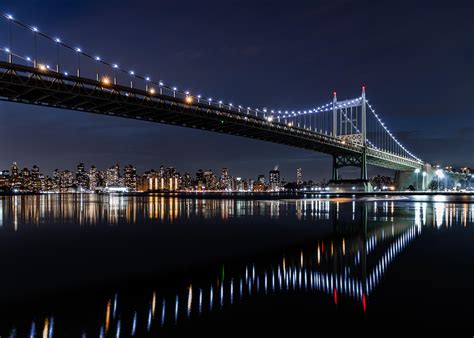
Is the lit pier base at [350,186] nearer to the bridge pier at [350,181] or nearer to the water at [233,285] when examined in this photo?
the bridge pier at [350,181]

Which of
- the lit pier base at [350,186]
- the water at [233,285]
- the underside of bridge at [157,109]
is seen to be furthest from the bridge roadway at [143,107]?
the water at [233,285]

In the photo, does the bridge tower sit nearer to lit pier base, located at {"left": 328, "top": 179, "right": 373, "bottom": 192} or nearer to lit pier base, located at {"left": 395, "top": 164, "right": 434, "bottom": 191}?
lit pier base, located at {"left": 328, "top": 179, "right": 373, "bottom": 192}

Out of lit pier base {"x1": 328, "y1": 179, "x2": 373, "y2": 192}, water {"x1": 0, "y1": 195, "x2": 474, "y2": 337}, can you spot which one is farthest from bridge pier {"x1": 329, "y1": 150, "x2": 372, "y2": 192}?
water {"x1": 0, "y1": 195, "x2": 474, "y2": 337}

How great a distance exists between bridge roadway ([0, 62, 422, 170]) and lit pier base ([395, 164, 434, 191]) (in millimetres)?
31046

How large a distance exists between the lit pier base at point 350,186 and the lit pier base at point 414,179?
26.6 m

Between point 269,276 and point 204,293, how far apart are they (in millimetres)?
1825

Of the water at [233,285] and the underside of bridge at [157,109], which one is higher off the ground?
the underside of bridge at [157,109]

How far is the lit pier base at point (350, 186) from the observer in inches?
2904

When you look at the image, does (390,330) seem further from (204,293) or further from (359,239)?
(359,239)

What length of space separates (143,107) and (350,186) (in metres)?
47.3

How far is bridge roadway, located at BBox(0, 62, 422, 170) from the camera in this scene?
33.0 metres

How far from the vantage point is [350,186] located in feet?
250

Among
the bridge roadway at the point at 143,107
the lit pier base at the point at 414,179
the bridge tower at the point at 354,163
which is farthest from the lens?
the lit pier base at the point at 414,179

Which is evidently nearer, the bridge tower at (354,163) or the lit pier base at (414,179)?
the bridge tower at (354,163)
